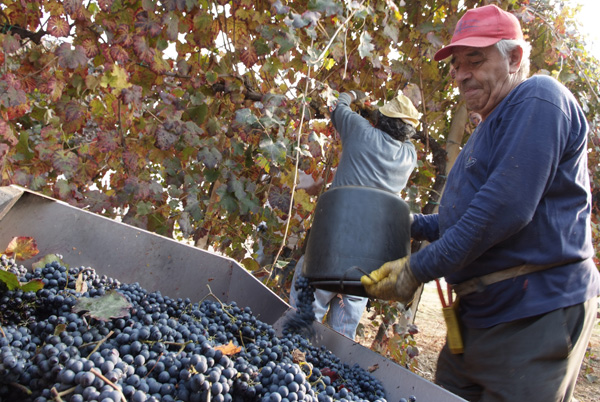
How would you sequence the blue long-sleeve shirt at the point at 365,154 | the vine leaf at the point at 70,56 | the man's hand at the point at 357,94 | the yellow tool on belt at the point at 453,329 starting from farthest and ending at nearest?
the man's hand at the point at 357,94 → the blue long-sleeve shirt at the point at 365,154 → the vine leaf at the point at 70,56 → the yellow tool on belt at the point at 453,329

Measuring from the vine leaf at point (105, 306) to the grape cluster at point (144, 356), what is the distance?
0.7 inches

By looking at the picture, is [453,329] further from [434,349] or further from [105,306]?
[434,349]

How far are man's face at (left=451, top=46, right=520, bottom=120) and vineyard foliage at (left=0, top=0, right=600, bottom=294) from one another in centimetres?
97

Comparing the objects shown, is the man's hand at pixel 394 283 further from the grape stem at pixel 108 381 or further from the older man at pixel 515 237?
the grape stem at pixel 108 381

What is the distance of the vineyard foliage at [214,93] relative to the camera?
2.29 m

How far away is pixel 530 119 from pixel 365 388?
744 mm

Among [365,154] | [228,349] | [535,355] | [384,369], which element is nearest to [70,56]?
[365,154]

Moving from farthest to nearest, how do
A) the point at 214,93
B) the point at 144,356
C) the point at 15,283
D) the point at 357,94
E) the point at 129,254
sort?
1. the point at 357,94
2. the point at 214,93
3. the point at 129,254
4. the point at 15,283
5. the point at 144,356

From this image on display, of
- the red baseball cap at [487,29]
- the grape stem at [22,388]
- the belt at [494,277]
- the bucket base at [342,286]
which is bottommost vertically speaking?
the grape stem at [22,388]

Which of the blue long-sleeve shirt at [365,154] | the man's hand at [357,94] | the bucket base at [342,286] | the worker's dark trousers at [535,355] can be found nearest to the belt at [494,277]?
the worker's dark trousers at [535,355]

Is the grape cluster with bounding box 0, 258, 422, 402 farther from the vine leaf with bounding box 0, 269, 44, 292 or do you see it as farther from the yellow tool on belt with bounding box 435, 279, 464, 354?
the yellow tool on belt with bounding box 435, 279, 464, 354

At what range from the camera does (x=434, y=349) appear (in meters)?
4.25

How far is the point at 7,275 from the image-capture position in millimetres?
922

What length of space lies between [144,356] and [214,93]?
217 centimetres
